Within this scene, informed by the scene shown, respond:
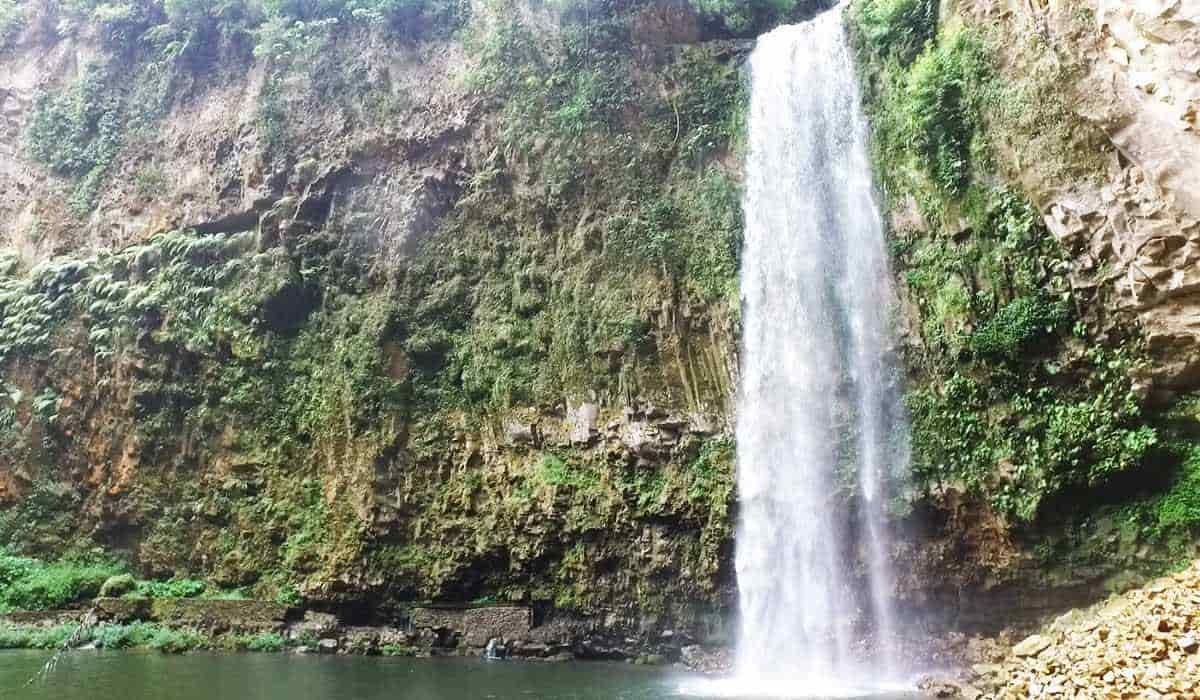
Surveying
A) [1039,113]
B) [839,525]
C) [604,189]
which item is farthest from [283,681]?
[1039,113]

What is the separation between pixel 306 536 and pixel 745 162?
12430 millimetres

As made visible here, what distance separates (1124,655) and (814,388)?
312 inches

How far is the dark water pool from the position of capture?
435 inches

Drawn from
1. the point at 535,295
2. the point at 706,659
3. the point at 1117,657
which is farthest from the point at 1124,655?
the point at 535,295

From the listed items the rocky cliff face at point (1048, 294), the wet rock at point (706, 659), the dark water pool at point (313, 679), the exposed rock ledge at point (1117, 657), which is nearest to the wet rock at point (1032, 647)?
the exposed rock ledge at point (1117, 657)

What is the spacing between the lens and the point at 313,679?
1280cm

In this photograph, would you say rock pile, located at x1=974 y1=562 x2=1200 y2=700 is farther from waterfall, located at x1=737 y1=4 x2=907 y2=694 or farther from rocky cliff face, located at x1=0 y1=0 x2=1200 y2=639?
waterfall, located at x1=737 y1=4 x2=907 y2=694

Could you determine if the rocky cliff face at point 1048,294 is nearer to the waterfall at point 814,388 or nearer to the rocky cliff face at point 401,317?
the waterfall at point 814,388

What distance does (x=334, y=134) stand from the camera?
22250 millimetres

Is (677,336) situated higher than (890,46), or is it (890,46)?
(890,46)

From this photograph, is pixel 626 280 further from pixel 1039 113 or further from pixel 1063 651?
pixel 1063 651

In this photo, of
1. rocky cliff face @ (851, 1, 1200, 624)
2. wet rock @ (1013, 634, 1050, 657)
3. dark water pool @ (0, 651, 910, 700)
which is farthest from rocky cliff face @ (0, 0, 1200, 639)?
dark water pool @ (0, 651, 910, 700)

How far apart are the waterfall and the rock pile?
10.1ft

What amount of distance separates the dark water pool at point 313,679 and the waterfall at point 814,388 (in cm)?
253
